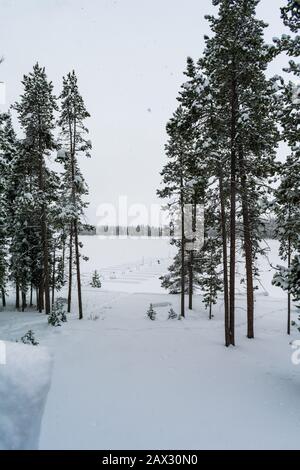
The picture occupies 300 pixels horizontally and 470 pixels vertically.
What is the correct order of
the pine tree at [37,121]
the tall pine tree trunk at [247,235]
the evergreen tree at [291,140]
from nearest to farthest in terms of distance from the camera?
1. the evergreen tree at [291,140]
2. the tall pine tree trunk at [247,235]
3. the pine tree at [37,121]

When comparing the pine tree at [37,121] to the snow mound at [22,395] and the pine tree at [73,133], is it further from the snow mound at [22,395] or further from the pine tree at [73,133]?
the snow mound at [22,395]

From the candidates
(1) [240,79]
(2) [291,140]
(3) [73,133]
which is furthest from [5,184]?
(2) [291,140]

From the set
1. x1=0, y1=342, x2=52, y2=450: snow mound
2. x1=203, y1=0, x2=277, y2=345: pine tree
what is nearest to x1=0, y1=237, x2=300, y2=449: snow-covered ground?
x1=0, y1=342, x2=52, y2=450: snow mound

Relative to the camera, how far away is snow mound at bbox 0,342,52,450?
492cm

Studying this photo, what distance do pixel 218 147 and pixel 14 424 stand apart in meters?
11.3

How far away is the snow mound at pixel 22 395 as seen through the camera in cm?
492

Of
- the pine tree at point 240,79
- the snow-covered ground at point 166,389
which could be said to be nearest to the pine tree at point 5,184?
the snow-covered ground at point 166,389

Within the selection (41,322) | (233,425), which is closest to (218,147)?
(233,425)

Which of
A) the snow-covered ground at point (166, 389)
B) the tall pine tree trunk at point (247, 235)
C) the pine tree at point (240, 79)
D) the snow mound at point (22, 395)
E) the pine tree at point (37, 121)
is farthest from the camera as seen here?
the pine tree at point (37, 121)

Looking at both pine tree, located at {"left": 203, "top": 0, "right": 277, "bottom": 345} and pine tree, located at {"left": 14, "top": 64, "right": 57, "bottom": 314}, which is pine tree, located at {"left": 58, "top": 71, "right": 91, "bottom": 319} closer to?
pine tree, located at {"left": 14, "top": 64, "right": 57, "bottom": 314}

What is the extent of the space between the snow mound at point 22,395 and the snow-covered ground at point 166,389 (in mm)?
1127

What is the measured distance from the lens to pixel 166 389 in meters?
8.63

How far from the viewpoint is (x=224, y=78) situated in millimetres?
11906
